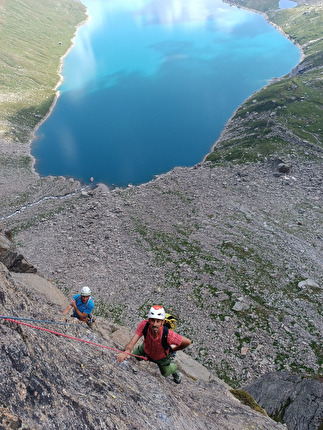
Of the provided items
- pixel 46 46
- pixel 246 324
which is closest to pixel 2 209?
pixel 246 324

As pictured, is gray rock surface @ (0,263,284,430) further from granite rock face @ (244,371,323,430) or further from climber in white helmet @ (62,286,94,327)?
granite rock face @ (244,371,323,430)

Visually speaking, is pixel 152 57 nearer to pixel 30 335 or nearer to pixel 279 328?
pixel 279 328

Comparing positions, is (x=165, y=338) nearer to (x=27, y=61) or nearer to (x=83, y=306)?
(x=83, y=306)

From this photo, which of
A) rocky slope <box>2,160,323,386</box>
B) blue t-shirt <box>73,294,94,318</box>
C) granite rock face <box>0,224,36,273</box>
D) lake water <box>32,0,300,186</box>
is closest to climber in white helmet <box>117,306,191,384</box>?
blue t-shirt <box>73,294,94,318</box>

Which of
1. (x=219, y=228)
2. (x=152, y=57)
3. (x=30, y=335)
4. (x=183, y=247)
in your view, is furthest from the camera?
(x=152, y=57)

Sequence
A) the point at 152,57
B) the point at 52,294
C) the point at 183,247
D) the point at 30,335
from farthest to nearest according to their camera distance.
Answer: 1. the point at 152,57
2. the point at 183,247
3. the point at 52,294
4. the point at 30,335

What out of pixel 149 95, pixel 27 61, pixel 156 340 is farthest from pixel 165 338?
pixel 27 61

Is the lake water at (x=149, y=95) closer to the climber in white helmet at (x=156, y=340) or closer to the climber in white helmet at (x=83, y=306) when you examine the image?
the climber in white helmet at (x=83, y=306)
